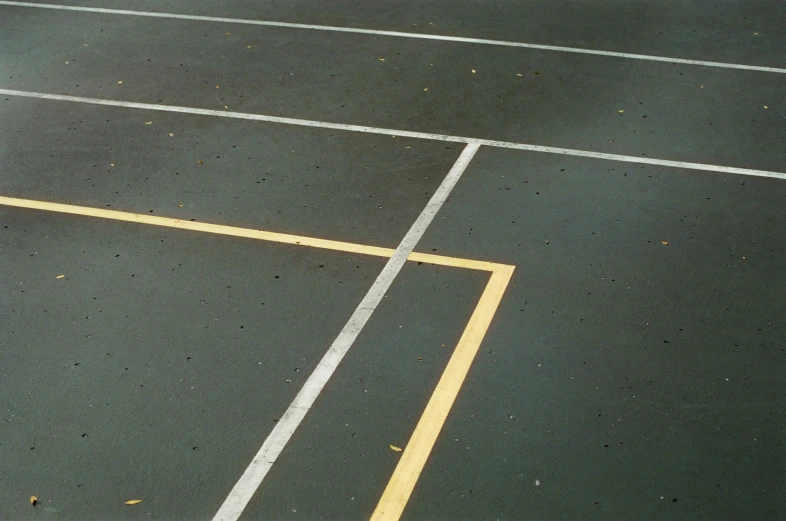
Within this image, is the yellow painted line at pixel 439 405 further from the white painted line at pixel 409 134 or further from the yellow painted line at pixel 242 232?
the white painted line at pixel 409 134

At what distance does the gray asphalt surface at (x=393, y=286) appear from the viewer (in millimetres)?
5406

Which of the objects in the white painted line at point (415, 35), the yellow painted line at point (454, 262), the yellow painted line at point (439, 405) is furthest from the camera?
the white painted line at point (415, 35)

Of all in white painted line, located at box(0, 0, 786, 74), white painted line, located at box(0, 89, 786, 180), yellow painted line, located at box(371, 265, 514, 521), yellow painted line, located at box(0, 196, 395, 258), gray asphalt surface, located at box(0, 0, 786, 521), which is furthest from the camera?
white painted line, located at box(0, 0, 786, 74)

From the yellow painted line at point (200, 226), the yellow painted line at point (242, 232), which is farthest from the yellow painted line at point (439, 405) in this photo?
the yellow painted line at point (200, 226)

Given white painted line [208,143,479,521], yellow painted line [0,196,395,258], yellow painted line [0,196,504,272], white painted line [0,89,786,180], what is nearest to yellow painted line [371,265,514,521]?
yellow painted line [0,196,504,272]

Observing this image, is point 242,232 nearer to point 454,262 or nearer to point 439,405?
point 454,262

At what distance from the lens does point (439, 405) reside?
234 inches

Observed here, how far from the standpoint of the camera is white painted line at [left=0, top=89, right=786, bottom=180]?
29.5 ft

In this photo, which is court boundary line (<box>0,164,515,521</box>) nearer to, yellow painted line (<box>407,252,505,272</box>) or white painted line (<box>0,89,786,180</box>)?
yellow painted line (<box>407,252,505,272</box>)

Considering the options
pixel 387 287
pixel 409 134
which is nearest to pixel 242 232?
pixel 387 287

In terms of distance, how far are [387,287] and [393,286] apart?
49 millimetres

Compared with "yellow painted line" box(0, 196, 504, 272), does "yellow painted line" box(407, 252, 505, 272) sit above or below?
below

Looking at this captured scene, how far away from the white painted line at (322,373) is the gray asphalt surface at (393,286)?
0.08 metres

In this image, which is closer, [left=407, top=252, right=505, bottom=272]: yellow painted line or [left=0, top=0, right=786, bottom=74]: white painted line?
[left=407, top=252, right=505, bottom=272]: yellow painted line
